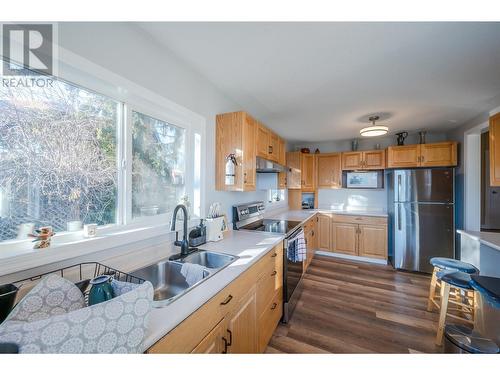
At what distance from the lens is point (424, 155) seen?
3.29 meters

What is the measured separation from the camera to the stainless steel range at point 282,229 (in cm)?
197

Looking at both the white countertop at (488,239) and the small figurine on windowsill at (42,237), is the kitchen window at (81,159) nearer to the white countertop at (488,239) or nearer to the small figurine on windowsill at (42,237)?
the small figurine on windowsill at (42,237)

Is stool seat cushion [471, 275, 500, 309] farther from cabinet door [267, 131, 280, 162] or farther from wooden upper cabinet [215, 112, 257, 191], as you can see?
cabinet door [267, 131, 280, 162]

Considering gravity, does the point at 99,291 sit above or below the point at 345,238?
above

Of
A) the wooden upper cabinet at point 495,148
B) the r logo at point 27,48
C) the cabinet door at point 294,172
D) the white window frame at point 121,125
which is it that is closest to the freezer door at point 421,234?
the wooden upper cabinet at point 495,148

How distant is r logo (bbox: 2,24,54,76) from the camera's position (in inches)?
31.5

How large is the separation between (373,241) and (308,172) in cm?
178

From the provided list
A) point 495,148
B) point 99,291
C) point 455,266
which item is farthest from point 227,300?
point 495,148

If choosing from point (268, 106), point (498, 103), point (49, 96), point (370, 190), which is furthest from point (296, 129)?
point (49, 96)

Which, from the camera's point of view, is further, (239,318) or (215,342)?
(239,318)

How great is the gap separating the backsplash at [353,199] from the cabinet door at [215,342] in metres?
3.94

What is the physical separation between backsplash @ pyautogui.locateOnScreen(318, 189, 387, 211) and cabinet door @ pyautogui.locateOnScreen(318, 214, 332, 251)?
23.7 inches

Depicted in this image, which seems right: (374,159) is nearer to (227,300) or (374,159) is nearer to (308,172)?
(308,172)

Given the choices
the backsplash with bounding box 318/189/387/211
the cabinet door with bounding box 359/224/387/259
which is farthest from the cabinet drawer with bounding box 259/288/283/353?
the backsplash with bounding box 318/189/387/211
